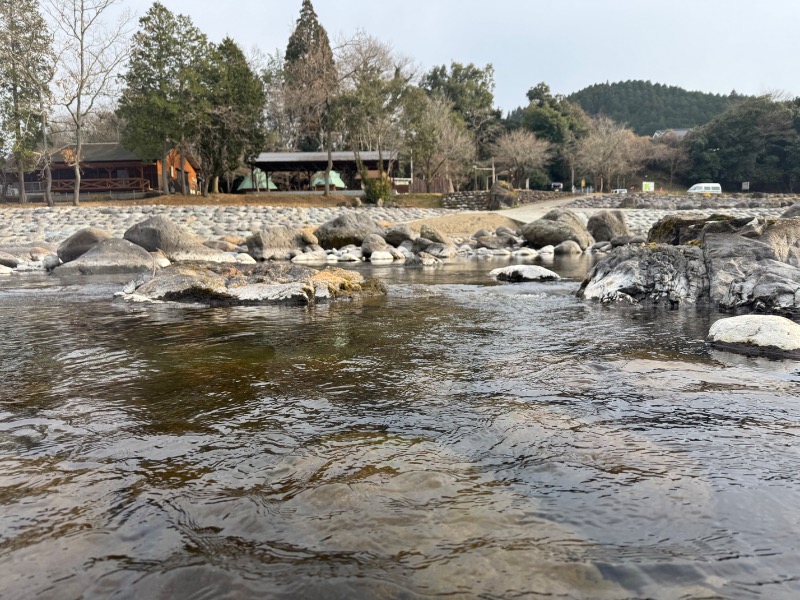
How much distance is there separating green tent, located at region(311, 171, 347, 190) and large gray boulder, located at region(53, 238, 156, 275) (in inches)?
1159

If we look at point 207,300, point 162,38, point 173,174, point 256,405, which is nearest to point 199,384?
point 256,405

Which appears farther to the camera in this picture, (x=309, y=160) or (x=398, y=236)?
(x=309, y=160)

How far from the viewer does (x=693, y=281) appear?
27.1 ft

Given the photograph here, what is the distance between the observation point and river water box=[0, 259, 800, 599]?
1.83 metres

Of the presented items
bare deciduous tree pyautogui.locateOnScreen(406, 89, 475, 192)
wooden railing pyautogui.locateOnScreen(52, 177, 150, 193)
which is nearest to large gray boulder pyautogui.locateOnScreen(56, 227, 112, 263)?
wooden railing pyautogui.locateOnScreen(52, 177, 150, 193)

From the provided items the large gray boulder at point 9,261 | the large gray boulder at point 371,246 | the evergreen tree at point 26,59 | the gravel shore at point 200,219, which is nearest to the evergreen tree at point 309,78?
the gravel shore at point 200,219

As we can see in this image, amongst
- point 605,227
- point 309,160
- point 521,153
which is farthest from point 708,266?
point 521,153

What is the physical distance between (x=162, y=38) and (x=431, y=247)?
78.8 feet

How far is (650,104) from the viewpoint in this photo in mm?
87500

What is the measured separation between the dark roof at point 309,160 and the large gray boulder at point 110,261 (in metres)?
26.3

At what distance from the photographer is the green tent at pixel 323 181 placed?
43094 millimetres

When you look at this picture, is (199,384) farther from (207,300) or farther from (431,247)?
(431,247)

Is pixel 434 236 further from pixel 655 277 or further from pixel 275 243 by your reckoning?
pixel 655 277

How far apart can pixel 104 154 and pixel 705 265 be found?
43.0 meters
